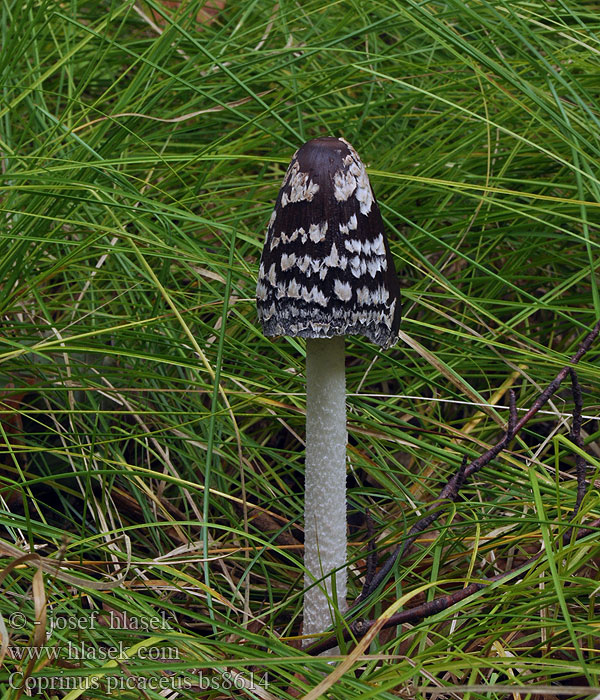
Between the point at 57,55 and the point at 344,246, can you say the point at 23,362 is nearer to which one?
the point at 344,246

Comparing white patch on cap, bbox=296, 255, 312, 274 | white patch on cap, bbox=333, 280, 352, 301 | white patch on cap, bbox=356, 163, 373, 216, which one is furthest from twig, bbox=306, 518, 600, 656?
white patch on cap, bbox=356, 163, 373, 216

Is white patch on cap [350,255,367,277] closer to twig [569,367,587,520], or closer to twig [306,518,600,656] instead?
twig [569,367,587,520]

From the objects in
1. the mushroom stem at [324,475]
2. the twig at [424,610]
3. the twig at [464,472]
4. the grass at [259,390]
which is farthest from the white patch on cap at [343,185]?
the twig at [424,610]

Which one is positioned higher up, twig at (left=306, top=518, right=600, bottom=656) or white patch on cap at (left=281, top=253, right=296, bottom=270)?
white patch on cap at (left=281, top=253, right=296, bottom=270)

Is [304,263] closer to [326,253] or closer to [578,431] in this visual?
[326,253]

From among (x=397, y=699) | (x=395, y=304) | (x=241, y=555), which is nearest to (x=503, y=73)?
(x=395, y=304)

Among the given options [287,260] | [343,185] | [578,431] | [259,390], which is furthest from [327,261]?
[259,390]
